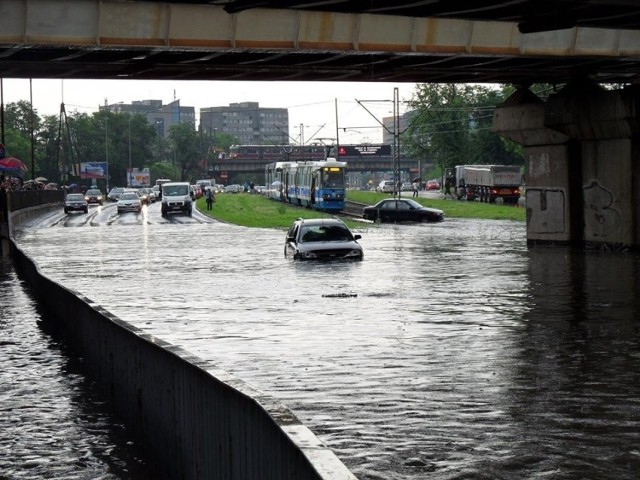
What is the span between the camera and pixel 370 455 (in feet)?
37.0

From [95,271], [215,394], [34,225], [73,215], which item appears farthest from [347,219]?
[215,394]

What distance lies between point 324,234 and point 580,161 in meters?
10.0

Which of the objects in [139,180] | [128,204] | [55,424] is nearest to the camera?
[55,424]

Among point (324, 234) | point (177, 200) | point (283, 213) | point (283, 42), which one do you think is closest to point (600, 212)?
point (324, 234)

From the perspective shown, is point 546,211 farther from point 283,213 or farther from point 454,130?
point 454,130

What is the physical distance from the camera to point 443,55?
36.1m

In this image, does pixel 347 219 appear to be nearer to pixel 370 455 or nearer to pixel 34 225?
pixel 34 225

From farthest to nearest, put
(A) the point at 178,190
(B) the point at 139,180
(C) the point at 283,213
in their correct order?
(B) the point at 139,180
(A) the point at 178,190
(C) the point at 283,213

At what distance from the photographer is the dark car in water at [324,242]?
39.2 metres

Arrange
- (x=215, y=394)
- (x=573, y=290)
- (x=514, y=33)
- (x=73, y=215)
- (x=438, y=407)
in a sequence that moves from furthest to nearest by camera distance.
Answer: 1. (x=73, y=215)
2. (x=514, y=33)
3. (x=573, y=290)
4. (x=438, y=407)
5. (x=215, y=394)

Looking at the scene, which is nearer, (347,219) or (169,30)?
(169,30)

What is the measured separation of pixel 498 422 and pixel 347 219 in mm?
64271

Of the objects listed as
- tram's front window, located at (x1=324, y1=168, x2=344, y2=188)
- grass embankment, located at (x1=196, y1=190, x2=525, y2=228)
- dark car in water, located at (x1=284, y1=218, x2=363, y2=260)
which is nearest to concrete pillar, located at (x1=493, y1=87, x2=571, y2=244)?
dark car in water, located at (x1=284, y1=218, x2=363, y2=260)

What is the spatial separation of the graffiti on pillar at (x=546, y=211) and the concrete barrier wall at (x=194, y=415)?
29.5m
